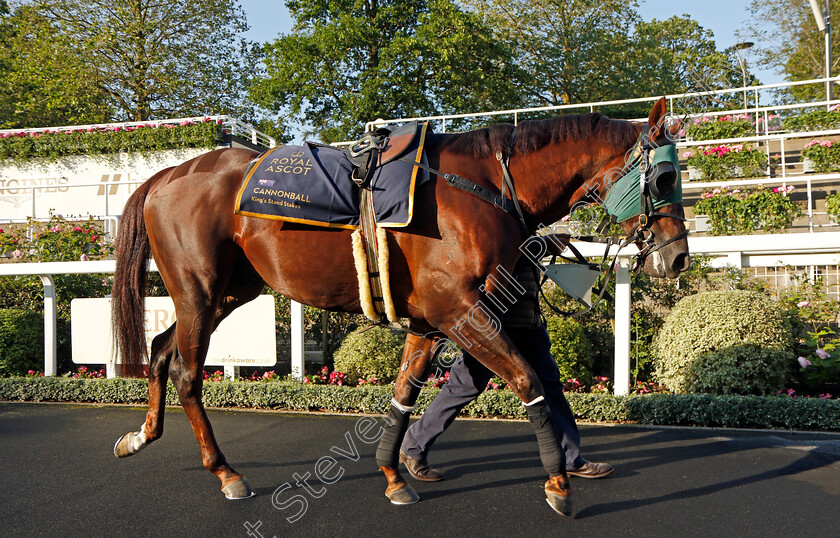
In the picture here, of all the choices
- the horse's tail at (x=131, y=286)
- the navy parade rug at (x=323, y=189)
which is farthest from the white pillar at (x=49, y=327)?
the navy parade rug at (x=323, y=189)

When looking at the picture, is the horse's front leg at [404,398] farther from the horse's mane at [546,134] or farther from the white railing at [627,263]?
the white railing at [627,263]

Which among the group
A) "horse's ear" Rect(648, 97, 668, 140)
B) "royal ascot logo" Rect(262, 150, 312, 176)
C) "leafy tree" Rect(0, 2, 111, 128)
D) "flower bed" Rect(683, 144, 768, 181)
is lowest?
"royal ascot logo" Rect(262, 150, 312, 176)

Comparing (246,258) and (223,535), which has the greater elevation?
(246,258)

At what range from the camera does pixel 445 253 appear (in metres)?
2.84

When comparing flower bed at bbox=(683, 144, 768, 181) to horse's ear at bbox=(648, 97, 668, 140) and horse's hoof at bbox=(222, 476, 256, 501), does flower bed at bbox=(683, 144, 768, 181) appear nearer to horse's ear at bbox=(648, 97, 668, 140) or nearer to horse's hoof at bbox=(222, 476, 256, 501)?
horse's ear at bbox=(648, 97, 668, 140)

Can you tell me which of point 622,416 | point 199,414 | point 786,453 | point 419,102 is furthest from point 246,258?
point 419,102

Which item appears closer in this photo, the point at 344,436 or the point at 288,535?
the point at 288,535

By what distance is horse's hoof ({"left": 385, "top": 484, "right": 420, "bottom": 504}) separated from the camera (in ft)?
10.3

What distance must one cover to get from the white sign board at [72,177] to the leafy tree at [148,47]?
5.17 meters

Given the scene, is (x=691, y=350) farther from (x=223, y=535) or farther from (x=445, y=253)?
(x=223, y=535)

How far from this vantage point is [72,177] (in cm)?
1783

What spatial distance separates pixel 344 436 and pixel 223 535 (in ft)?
6.02

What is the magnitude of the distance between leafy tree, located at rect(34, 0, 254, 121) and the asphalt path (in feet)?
67.1

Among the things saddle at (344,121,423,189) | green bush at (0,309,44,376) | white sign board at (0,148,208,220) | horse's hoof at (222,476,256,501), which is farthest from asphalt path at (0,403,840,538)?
white sign board at (0,148,208,220)
